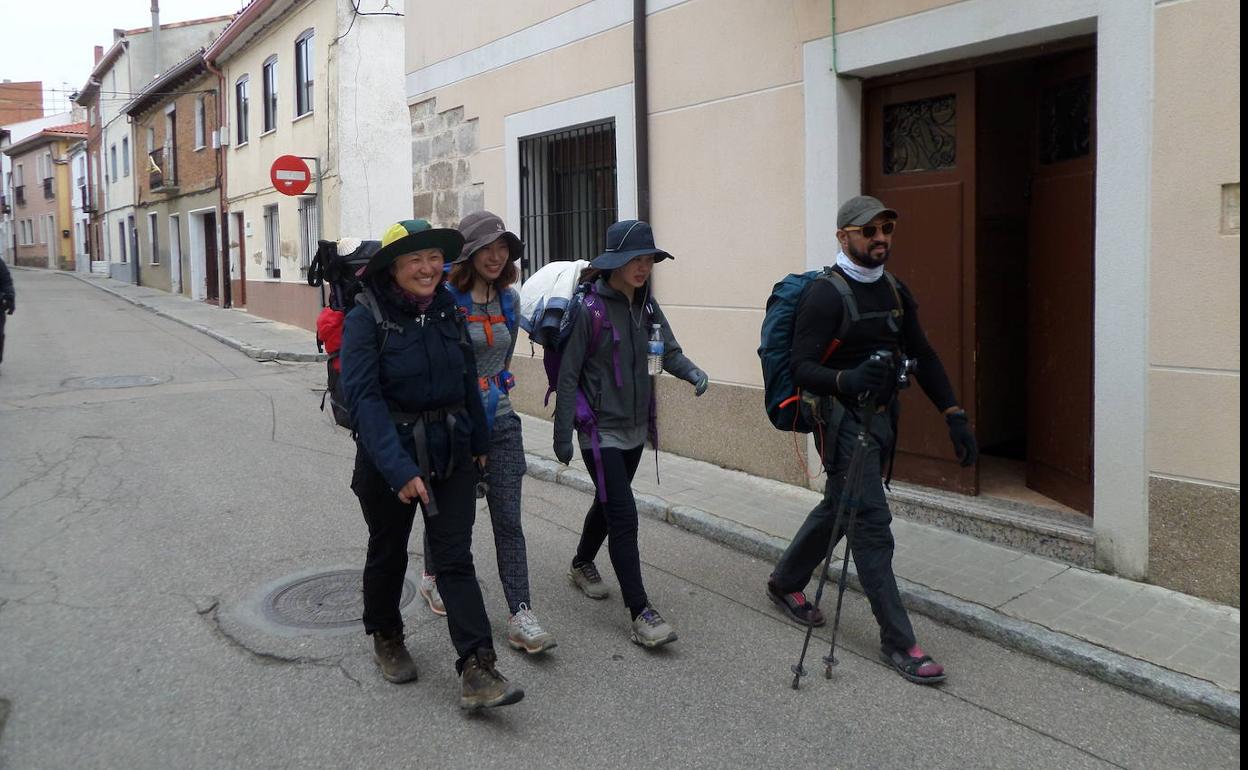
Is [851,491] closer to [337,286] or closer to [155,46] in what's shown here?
[337,286]

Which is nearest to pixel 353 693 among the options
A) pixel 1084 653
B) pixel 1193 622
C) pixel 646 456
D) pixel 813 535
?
pixel 813 535

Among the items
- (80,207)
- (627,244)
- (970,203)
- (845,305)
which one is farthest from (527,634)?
(80,207)

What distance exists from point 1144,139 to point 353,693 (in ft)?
13.8

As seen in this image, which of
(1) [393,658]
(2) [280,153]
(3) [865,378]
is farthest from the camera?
(2) [280,153]

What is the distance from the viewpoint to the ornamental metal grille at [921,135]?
585 cm

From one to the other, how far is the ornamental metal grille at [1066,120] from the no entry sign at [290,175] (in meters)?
11.6

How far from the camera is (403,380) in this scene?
11.3 feet

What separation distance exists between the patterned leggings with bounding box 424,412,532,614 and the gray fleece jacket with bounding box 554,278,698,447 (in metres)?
0.22

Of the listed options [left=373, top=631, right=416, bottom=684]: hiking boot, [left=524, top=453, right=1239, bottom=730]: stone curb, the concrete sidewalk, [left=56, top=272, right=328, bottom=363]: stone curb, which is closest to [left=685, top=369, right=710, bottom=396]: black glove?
the concrete sidewalk

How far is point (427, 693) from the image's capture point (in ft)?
12.2

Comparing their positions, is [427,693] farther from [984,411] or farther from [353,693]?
[984,411]

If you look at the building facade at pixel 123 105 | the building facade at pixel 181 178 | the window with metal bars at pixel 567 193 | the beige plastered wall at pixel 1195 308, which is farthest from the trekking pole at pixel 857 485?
the building facade at pixel 123 105

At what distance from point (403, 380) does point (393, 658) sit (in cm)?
115

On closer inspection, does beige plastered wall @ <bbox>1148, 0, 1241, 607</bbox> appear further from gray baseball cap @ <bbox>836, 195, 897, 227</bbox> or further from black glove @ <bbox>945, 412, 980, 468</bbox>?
gray baseball cap @ <bbox>836, 195, 897, 227</bbox>
